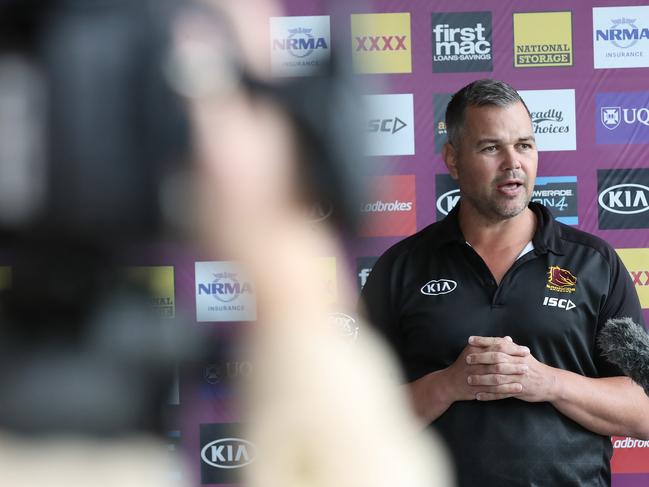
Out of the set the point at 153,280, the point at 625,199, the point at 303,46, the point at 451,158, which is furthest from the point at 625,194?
the point at 153,280

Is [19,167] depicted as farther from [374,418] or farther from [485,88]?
[485,88]

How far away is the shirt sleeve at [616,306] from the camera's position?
1598 millimetres

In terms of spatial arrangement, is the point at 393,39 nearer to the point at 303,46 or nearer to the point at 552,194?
the point at 552,194

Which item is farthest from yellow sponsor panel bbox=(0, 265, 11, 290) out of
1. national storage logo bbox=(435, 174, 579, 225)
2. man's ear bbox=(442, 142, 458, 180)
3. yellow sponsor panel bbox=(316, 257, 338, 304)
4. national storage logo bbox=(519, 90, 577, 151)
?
national storage logo bbox=(519, 90, 577, 151)

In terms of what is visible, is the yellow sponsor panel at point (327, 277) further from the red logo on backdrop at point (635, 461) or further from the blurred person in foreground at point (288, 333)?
the red logo on backdrop at point (635, 461)

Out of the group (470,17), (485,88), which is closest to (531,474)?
(485,88)

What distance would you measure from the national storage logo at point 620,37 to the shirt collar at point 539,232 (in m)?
1.55

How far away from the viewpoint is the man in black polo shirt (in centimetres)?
153

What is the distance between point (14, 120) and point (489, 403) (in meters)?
1.24

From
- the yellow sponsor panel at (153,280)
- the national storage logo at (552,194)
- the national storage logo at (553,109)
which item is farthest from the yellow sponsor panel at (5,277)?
the national storage logo at (553,109)

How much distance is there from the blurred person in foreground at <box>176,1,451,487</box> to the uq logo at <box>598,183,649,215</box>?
281cm

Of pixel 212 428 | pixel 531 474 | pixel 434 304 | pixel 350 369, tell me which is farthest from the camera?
pixel 212 428

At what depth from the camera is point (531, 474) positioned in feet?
5.04

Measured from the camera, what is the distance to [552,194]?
313cm
